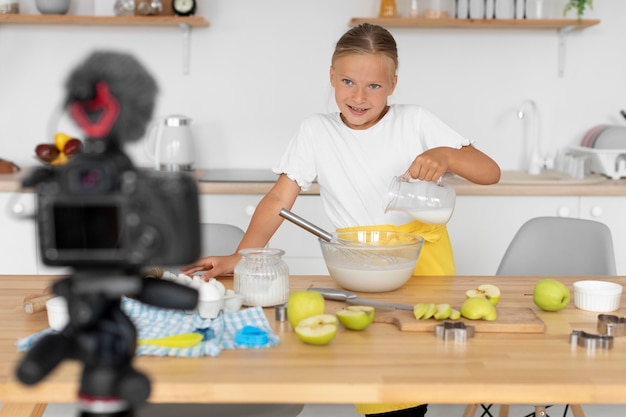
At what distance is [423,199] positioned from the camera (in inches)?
64.2

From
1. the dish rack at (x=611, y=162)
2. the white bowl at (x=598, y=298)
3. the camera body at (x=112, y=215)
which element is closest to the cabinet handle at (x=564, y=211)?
the dish rack at (x=611, y=162)

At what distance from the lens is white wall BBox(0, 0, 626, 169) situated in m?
3.46

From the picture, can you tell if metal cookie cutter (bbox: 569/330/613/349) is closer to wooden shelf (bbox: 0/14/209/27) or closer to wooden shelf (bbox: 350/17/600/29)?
wooden shelf (bbox: 350/17/600/29)

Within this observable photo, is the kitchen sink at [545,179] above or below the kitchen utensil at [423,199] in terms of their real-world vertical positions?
below

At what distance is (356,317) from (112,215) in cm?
87

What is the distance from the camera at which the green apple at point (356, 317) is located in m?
1.33

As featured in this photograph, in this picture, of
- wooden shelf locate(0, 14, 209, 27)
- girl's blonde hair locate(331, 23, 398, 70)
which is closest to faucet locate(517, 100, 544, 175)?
wooden shelf locate(0, 14, 209, 27)

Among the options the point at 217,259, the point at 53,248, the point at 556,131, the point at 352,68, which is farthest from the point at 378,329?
the point at 556,131

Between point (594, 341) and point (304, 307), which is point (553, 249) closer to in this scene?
point (594, 341)

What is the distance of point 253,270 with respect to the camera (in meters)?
1.52

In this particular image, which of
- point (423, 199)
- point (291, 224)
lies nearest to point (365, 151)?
point (423, 199)

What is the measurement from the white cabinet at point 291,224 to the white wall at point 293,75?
543mm

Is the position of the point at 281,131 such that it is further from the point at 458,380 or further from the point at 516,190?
the point at 458,380

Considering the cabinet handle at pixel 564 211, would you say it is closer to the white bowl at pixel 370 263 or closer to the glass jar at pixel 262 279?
the white bowl at pixel 370 263
